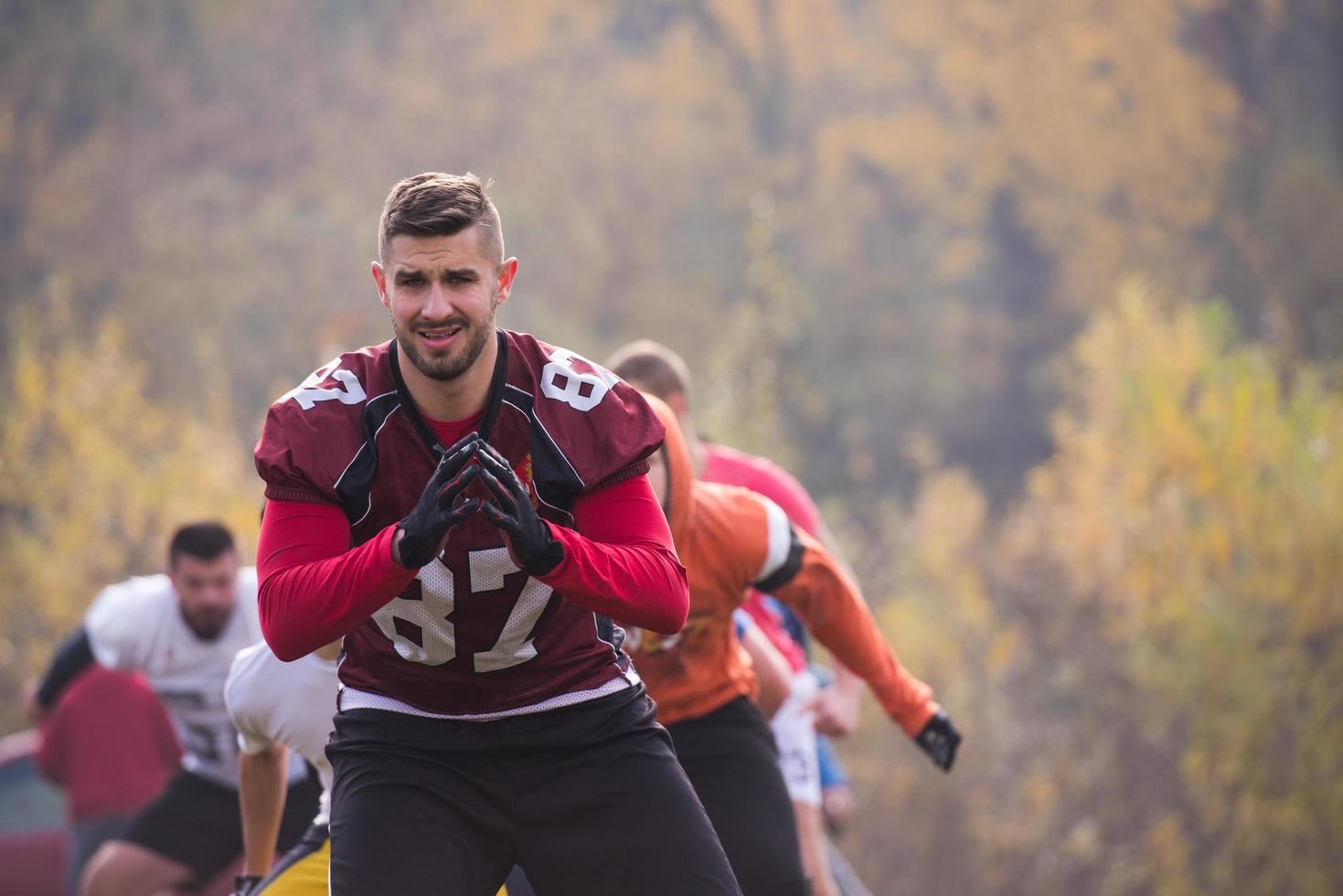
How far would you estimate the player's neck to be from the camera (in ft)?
8.82

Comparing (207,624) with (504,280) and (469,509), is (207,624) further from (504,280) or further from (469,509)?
(469,509)

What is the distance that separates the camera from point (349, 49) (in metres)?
12.0

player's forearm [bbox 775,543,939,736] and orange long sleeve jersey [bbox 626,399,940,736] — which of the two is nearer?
orange long sleeve jersey [bbox 626,399,940,736]

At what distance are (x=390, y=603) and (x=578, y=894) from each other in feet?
2.08

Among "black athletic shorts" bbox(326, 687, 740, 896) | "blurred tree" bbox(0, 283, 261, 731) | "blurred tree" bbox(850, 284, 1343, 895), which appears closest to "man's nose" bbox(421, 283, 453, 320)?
"black athletic shorts" bbox(326, 687, 740, 896)

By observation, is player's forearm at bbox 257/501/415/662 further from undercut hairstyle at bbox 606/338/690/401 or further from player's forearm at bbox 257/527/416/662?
undercut hairstyle at bbox 606/338/690/401

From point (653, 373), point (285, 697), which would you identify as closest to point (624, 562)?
point (285, 697)

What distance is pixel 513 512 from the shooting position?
8.00 ft

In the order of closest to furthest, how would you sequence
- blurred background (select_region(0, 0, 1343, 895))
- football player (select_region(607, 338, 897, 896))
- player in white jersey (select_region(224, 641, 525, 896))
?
player in white jersey (select_region(224, 641, 525, 896)), football player (select_region(607, 338, 897, 896)), blurred background (select_region(0, 0, 1343, 895))

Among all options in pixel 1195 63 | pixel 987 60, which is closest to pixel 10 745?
pixel 987 60

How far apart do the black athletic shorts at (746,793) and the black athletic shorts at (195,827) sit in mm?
1961

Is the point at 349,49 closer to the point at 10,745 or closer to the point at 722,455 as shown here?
the point at 10,745

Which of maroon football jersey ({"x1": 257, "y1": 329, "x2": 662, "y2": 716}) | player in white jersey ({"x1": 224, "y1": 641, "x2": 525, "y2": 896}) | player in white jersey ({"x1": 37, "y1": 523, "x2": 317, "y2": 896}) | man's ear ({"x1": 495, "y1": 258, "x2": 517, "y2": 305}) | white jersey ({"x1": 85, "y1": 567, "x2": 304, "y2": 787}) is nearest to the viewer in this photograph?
maroon football jersey ({"x1": 257, "y1": 329, "x2": 662, "y2": 716})

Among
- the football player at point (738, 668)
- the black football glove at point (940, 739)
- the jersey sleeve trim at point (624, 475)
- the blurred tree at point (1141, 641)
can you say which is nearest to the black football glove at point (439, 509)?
the jersey sleeve trim at point (624, 475)
